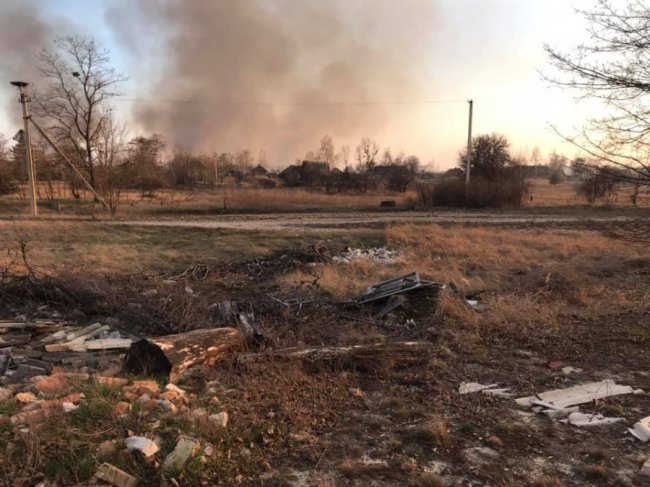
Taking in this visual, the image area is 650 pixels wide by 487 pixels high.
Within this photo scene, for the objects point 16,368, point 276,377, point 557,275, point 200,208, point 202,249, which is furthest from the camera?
point 200,208

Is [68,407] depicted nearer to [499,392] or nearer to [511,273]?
[499,392]

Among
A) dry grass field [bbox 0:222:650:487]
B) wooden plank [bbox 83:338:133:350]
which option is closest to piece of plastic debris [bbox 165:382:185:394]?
dry grass field [bbox 0:222:650:487]

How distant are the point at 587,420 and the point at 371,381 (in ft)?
6.08

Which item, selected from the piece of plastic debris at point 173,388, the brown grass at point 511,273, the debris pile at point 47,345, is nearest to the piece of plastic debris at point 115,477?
the piece of plastic debris at point 173,388

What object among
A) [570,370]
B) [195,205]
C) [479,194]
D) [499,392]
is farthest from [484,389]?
[479,194]

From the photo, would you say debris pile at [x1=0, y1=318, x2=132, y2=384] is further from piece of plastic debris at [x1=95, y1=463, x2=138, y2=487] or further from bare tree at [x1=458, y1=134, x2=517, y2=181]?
bare tree at [x1=458, y1=134, x2=517, y2=181]

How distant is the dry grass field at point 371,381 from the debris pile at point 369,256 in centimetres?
57

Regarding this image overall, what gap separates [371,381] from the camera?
15.3 ft

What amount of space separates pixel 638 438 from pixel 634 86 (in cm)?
486

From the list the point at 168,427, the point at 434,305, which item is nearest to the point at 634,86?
the point at 434,305

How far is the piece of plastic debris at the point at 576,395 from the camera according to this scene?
4184 millimetres

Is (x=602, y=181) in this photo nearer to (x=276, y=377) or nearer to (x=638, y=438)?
(x=638, y=438)

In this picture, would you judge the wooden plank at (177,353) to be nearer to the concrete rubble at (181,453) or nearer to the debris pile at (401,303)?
the concrete rubble at (181,453)

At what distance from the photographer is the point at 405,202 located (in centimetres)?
3450
